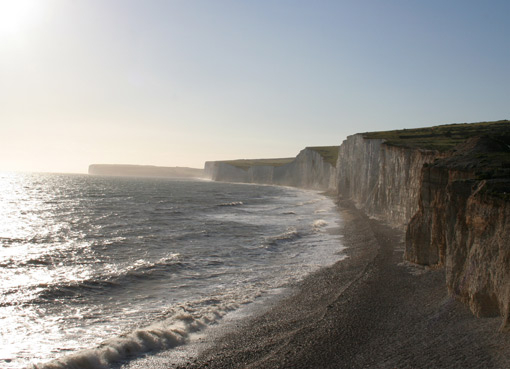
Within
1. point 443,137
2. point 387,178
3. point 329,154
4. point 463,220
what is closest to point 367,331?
point 463,220

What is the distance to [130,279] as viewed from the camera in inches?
692

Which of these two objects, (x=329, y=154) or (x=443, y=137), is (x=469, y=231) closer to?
(x=443, y=137)

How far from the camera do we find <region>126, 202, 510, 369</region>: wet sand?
8395 mm

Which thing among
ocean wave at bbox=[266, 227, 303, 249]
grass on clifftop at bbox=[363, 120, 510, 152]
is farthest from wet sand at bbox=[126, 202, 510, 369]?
grass on clifftop at bbox=[363, 120, 510, 152]

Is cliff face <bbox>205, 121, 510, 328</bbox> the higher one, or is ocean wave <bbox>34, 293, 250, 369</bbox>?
cliff face <bbox>205, 121, 510, 328</bbox>

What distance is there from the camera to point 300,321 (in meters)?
12.0

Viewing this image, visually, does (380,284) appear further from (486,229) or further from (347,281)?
(486,229)

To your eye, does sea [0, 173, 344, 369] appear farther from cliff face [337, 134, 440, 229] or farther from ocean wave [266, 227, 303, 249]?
cliff face [337, 134, 440, 229]

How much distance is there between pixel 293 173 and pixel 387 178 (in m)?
88.5

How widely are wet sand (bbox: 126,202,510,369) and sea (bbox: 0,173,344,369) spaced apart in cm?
155

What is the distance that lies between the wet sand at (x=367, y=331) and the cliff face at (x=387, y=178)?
24.6 ft

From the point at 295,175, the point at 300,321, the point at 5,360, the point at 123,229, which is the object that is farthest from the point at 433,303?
the point at 295,175

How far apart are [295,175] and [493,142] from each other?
10348 cm

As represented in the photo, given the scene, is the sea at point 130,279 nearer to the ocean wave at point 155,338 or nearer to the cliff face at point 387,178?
the ocean wave at point 155,338
